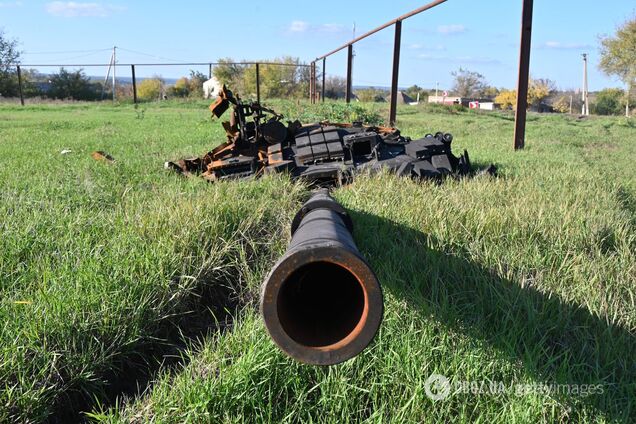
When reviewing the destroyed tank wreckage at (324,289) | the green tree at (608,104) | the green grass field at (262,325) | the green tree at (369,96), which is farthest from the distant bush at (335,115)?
the green tree at (608,104)

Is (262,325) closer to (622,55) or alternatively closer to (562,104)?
(622,55)

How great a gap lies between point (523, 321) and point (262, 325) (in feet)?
4.24

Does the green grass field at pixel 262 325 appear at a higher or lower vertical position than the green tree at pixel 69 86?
lower

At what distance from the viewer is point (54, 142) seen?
9.49 metres

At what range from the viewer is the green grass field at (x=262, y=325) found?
7.51 feet

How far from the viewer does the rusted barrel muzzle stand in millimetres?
1668

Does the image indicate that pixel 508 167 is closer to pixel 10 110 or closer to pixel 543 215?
pixel 543 215

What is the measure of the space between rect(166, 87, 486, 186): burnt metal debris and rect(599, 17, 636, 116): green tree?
116ft

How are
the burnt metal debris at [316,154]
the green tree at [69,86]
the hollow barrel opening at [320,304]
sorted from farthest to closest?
the green tree at [69,86], the burnt metal debris at [316,154], the hollow barrel opening at [320,304]

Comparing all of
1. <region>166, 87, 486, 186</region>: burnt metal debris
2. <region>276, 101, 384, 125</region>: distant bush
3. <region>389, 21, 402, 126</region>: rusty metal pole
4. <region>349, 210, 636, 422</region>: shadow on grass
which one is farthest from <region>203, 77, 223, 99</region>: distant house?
<region>349, 210, 636, 422</region>: shadow on grass

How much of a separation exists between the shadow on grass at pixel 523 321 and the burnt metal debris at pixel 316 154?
218cm

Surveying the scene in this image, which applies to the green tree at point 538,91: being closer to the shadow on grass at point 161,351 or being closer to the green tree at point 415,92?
the green tree at point 415,92

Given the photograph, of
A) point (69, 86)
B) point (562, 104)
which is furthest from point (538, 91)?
point (69, 86)

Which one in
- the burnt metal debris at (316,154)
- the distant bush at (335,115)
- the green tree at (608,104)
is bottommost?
the burnt metal debris at (316,154)
